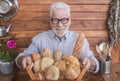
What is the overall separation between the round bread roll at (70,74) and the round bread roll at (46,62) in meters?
0.13

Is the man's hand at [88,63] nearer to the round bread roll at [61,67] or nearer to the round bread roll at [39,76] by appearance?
the round bread roll at [61,67]

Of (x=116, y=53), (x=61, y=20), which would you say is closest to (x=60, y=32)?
(x=61, y=20)

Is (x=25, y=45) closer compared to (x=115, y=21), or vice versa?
(x=115, y=21)

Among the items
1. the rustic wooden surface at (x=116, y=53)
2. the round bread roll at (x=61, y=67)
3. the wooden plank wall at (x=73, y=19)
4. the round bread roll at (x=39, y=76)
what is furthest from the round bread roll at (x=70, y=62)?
the rustic wooden surface at (x=116, y=53)

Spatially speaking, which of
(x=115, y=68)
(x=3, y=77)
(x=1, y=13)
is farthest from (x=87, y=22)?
(x=3, y=77)

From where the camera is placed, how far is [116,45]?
2.27 m

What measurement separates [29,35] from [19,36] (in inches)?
3.8

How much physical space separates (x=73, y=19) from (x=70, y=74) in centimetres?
91

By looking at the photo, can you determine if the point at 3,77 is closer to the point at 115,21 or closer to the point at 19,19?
the point at 19,19

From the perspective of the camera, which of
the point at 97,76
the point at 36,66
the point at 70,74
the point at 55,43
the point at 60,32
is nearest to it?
the point at 70,74

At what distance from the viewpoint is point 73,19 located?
2.22 metres

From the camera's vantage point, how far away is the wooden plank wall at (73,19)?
7.18ft

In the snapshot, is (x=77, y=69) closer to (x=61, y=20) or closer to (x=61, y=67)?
(x=61, y=67)

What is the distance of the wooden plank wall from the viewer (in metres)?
2.19
